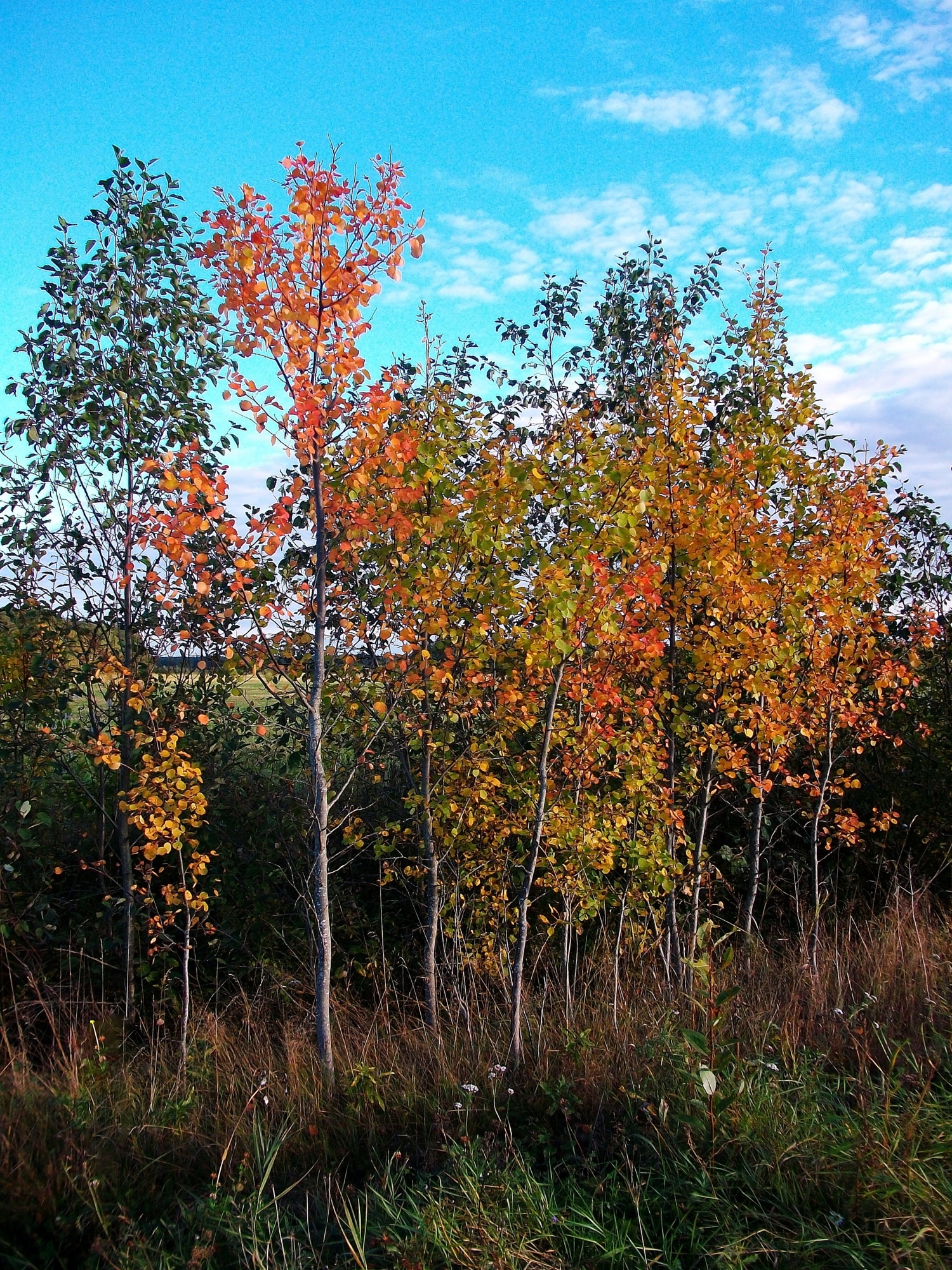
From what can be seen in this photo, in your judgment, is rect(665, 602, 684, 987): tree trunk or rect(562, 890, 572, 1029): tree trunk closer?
rect(562, 890, 572, 1029): tree trunk

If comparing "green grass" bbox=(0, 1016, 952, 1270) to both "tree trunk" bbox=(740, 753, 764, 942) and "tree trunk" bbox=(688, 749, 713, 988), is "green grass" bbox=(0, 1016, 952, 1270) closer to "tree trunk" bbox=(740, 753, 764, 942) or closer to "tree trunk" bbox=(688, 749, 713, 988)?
"tree trunk" bbox=(688, 749, 713, 988)

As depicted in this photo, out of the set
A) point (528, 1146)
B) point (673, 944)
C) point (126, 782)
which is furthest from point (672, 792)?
point (126, 782)

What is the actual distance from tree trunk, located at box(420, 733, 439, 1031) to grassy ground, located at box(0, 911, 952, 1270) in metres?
0.34

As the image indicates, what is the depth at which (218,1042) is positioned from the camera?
4.52 metres

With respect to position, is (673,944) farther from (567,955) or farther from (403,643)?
(403,643)

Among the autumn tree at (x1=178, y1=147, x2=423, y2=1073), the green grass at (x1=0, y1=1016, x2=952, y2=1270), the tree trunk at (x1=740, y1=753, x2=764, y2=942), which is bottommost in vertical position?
the green grass at (x1=0, y1=1016, x2=952, y2=1270)

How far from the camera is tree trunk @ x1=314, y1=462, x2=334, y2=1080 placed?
3809 millimetres

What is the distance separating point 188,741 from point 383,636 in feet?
6.22

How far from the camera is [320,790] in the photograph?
3.87 metres

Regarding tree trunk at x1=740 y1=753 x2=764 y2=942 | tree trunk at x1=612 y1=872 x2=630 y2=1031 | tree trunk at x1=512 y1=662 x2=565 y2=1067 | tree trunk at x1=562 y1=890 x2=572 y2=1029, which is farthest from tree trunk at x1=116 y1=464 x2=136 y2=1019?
tree trunk at x1=740 y1=753 x2=764 y2=942

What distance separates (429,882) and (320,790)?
1.29 m

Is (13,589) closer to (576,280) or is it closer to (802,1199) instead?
(576,280)

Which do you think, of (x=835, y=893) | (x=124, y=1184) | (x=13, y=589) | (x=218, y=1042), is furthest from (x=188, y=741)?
(x=835, y=893)

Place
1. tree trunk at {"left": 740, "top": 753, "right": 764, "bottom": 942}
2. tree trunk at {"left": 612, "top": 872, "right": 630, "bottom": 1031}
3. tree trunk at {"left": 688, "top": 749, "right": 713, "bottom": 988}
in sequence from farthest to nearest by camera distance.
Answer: tree trunk at {"left": 740, "top": 753, "right": 764, "bottom": 942}
tree trunk at {"left": 688, "top": 749, "right": 713, "bottom": 988}
tree trunk at {"left": 612, "top": 872, "right": 630, "bottom": 1031}
